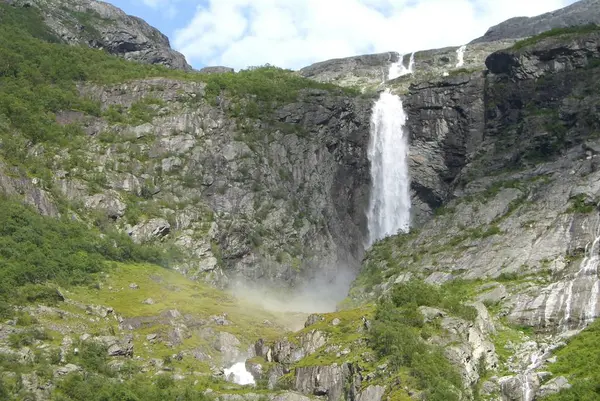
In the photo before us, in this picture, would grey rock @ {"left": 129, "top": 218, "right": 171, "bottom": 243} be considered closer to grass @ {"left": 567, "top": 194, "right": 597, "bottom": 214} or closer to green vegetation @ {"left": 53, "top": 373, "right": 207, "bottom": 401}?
green vegetation @ {"left": 53, "top": 373, "right": 207, "bottom": 401}

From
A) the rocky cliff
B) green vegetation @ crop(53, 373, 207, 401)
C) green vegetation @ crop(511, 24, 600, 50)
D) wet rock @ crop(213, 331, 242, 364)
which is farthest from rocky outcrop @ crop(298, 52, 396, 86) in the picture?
green vegetation @ crop(53, 373, 207, 401)

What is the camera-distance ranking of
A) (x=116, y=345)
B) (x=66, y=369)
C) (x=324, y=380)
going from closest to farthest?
(x=324, y=380), (x=66, y=369), (x=116, y=345)

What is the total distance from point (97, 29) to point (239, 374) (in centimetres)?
13408

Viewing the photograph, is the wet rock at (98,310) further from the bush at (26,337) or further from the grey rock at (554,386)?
the grey rock at (554,386)

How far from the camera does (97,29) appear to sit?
186125mm

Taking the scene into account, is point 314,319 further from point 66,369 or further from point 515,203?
point 515,203

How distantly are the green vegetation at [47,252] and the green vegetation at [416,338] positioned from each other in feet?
118

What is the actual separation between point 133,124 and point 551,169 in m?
65.9

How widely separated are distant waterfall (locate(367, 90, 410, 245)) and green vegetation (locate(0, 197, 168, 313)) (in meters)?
Answer: 39.8

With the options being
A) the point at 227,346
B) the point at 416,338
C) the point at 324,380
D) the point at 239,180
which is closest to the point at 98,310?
the point at 227,346

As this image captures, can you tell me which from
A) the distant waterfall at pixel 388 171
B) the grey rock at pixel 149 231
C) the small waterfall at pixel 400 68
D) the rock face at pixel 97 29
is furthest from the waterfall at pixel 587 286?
the rock face at pixel 97 29

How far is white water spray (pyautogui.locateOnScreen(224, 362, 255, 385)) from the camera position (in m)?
72.6

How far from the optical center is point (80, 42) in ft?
576

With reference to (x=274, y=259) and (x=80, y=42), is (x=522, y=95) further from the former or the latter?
(x=80, y=42)
